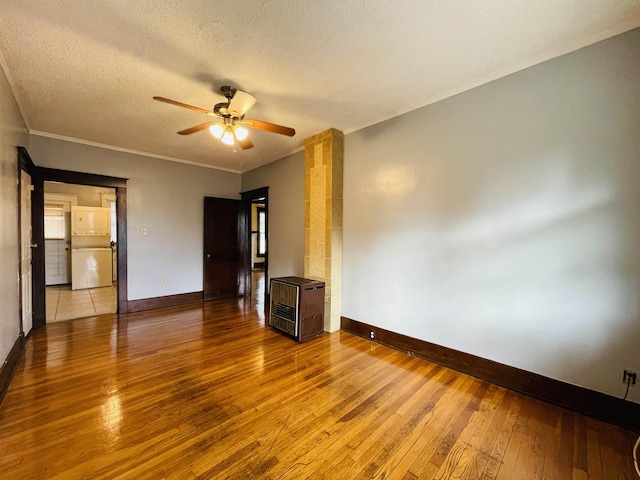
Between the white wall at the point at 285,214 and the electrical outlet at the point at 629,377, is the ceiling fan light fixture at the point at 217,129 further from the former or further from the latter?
the electrical outlet at the point at 629,377

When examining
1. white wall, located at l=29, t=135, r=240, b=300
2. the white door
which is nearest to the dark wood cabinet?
white wall, located at l=29, t=135, r=240, b=300

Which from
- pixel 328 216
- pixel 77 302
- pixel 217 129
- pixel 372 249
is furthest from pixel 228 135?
pixel 77 302

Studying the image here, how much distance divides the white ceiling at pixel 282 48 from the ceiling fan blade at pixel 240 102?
201 millimetres

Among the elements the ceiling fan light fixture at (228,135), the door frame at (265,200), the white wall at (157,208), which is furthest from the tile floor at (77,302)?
the ceiling fan light fixture at (228,135)

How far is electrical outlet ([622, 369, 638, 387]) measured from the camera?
1.83 meters

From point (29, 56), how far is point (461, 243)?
159 inches

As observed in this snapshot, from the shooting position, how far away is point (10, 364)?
2.39 metres

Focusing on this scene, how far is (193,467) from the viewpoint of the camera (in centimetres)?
151

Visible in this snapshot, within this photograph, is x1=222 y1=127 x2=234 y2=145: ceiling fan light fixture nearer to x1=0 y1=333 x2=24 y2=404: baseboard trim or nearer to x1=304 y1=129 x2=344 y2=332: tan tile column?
x1=304 y1=129 x2=344 y2=332: tan tile column

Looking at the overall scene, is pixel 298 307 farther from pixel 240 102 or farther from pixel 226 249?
pixel 226 249

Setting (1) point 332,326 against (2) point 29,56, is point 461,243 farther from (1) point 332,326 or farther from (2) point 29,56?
(2) point 29,56

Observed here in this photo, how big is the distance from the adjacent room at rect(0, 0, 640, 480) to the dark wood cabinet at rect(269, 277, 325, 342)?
3 cm

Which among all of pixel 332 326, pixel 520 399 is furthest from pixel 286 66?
pixel 520 399

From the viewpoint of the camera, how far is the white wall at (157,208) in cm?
415
